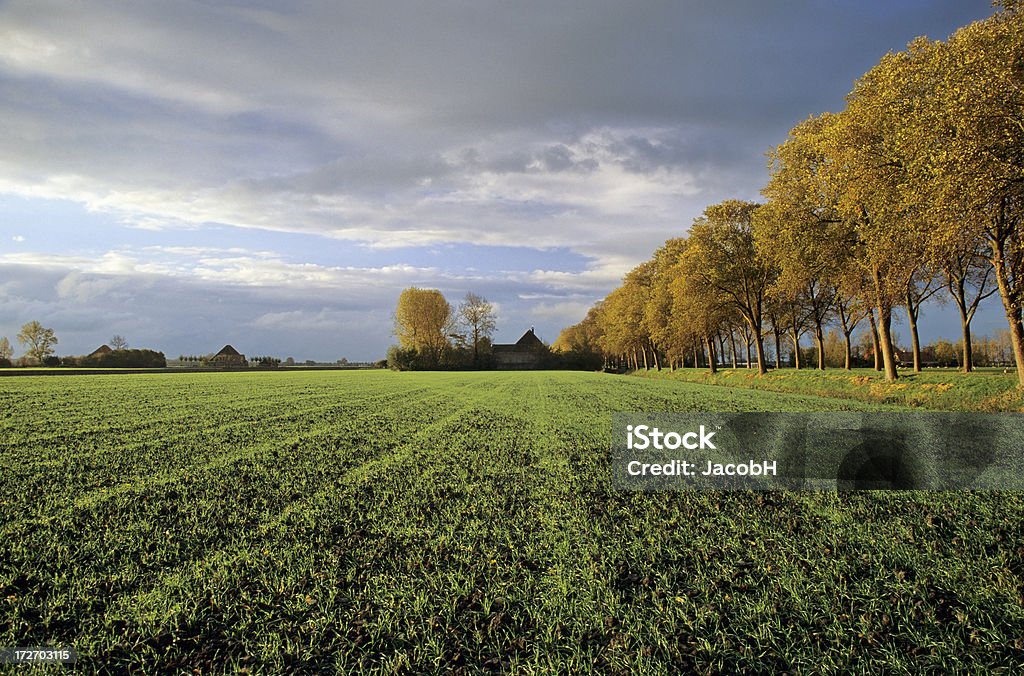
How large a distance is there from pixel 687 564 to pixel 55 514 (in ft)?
24.9

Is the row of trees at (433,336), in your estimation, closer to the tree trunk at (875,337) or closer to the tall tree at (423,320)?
the tall tree at (423,320)

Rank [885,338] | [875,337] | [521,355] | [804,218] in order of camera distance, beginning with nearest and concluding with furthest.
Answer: [885,338] < [804,218] < [875,337] < [521,355]

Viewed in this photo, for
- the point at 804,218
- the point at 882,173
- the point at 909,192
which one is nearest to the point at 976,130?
the point at 909,192

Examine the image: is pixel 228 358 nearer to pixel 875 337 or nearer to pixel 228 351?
pixel 228 351

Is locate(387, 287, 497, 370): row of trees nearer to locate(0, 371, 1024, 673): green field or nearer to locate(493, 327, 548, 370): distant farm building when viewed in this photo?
locate(493, 327, 548, 370): distant farm building

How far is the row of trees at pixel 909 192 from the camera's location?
17.3 metres

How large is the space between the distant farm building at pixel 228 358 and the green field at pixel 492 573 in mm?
119430

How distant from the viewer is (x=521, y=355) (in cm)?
14712

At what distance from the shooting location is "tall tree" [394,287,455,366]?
110 metres

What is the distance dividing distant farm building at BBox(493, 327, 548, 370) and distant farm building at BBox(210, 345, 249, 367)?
56850 millimetres

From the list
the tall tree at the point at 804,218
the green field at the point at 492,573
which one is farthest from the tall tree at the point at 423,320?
the green field at the point at 492,573

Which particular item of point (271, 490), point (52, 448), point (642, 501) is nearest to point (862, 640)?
point (642, 501)

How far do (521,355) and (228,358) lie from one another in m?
69.5

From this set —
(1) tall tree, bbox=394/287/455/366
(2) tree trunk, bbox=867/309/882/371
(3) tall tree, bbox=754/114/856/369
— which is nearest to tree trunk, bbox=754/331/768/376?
(2) tree trunk, bbox=867/309/882/371
